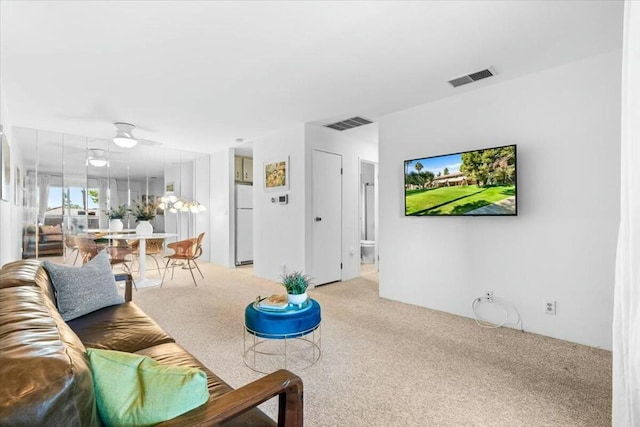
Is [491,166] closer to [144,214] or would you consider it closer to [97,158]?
[144,214]

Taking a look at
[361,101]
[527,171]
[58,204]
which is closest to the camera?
[527,171]

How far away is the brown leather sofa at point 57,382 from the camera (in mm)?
599

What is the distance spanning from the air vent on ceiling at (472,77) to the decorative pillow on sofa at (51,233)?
20.8ft

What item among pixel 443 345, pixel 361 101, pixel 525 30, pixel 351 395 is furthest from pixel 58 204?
pixel 525 30

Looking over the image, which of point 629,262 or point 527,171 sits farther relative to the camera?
point 527,171

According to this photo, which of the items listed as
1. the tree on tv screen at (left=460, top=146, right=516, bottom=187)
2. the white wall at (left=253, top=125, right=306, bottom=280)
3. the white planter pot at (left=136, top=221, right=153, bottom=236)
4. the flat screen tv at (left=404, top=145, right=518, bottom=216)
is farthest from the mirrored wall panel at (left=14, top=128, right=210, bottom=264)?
the tree on tv screen at (left=460, top=146, right=516, bottom=187)

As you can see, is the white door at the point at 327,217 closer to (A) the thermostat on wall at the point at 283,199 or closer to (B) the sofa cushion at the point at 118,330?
(A) the thermostat on wall at the point at 283,199

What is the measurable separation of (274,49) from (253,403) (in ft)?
8.05

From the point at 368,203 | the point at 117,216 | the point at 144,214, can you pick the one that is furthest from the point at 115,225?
the point at 368,203

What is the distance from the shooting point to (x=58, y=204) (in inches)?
211

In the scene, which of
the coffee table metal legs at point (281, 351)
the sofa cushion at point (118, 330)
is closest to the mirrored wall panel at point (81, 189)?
the sofa cushion at point (118, 330)

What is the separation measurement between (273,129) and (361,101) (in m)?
1.71

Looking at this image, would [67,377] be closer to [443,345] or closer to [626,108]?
[626,108]

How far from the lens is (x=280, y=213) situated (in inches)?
195
